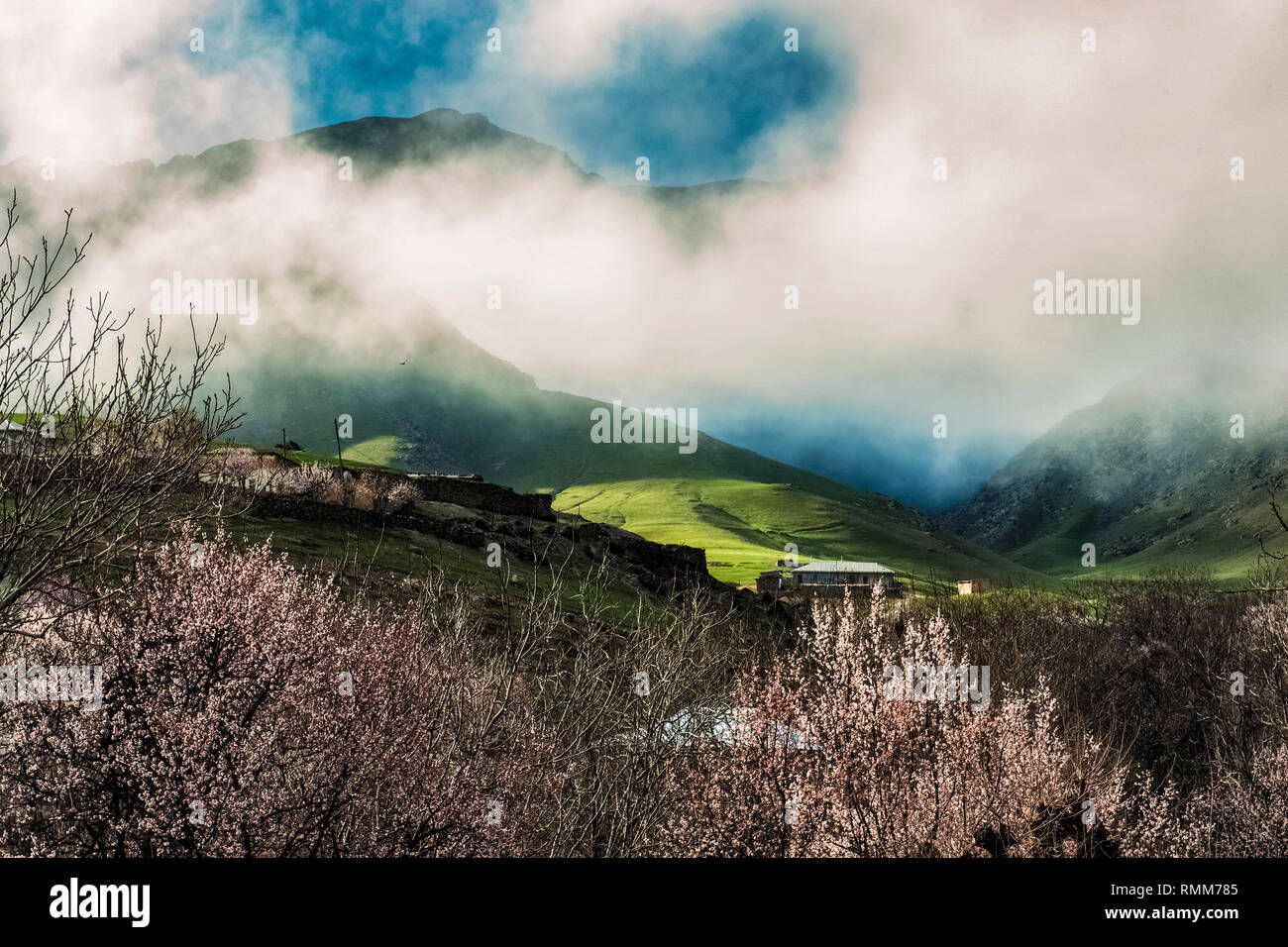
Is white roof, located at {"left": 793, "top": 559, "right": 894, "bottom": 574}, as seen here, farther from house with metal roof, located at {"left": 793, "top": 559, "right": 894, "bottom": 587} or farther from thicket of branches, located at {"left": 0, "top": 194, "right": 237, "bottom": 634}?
thicket of branches, located at {"left": 0, "top": 194, "right": 237, "bottom": 634}

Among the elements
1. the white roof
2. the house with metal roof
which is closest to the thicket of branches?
the house with metal roof

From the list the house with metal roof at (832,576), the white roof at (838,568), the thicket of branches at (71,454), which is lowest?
the house with metal roof at (832,576)

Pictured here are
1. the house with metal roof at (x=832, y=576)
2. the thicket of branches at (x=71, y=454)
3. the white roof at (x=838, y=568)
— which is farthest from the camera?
the white roof at (x=838, y=568)

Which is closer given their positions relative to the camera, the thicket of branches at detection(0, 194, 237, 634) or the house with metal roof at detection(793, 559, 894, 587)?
the thicket of branches at detection(0, 194, 237, 634)

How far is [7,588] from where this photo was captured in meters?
10.5

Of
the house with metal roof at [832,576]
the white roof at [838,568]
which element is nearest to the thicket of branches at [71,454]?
the house with metal roof at [832,576]

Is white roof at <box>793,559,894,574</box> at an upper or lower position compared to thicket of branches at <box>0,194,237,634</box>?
lower

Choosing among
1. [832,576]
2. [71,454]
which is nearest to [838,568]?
[832,576]

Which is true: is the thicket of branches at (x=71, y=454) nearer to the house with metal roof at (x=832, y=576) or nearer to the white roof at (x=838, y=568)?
the house with metal roof at (x=832, y=576)

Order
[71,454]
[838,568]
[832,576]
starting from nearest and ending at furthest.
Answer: [71,454] → [832,576] → [838,568]

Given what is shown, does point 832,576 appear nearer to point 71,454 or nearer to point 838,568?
point 838,568

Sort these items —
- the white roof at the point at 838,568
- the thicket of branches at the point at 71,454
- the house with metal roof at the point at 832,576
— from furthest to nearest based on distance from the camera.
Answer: the white roof at the point at 838,568 < the house with metal roof at the point at 832,576 < the thicket of branches at the point at 71,454

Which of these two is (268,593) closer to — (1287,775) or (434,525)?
(1287,775)
